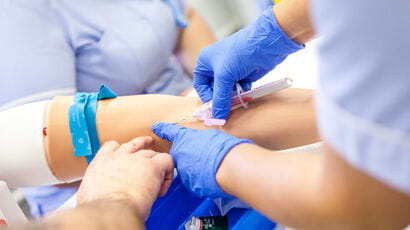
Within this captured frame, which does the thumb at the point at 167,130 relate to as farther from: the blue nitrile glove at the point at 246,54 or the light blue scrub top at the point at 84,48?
the light blue scrub top at the point at 84,48

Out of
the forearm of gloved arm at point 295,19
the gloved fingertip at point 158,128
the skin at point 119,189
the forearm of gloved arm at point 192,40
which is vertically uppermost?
the forearm of gloved arm at point 295,19

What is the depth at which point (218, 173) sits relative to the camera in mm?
778

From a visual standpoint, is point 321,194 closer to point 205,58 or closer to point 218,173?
point 218,173

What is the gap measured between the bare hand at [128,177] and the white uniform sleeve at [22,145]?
23cm

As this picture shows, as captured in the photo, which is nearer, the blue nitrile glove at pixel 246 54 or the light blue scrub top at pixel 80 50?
the blue nitrile glove at pixel 246 54

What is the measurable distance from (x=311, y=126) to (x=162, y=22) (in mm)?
830

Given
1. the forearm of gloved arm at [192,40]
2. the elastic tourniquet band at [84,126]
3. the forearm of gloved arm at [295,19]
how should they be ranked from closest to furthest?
1. the forearm of gloved arm at [295,19]
2. the elastic tourniquet band at [84,126]
3. the forearm of gloved arm at [192,40]

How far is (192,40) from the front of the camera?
180cm

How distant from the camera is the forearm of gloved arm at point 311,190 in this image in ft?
1.69

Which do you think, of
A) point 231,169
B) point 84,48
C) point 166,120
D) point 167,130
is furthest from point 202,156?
point 84,48

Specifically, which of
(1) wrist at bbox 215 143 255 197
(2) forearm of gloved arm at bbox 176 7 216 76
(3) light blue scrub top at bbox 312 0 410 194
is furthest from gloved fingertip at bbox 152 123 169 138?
(2) forearm of gloved arm at bbox 176 7 216 76

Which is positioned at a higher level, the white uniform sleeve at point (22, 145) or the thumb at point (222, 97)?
the white uniform sleeve at point (22, 145)

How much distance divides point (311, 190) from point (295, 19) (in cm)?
50

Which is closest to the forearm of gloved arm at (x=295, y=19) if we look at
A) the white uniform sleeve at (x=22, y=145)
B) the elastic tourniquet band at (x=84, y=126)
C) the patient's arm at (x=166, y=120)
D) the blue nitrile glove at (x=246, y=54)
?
the blue nitrile glove at (x=246, y=54)
